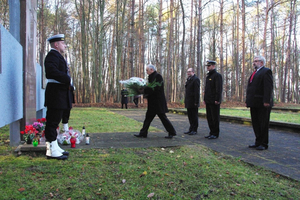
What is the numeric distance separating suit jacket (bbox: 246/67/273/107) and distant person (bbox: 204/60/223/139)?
1078 millimetres

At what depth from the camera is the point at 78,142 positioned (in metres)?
4.97

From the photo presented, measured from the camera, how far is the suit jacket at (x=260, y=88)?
5020 mm

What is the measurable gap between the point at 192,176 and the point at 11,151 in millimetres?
3282

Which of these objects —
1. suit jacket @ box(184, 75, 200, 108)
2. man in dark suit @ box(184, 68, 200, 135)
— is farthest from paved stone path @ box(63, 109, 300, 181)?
suit jacket @ box(184, 75, 200, 108)

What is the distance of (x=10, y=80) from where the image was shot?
167 inches

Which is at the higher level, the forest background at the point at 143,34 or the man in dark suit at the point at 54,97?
the forest background at the point at 143,34

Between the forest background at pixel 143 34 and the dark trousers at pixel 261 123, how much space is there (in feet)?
47.8

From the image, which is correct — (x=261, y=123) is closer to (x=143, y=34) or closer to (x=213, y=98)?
(x=213, y=98)

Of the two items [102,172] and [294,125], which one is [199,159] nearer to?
[102,172]

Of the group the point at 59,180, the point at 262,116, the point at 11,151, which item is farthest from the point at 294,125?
the point at 11,151

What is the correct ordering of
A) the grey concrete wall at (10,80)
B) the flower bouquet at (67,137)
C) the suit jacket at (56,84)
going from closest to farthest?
the suit jacket at (56,84) < the grey concrete wall at (10,80) < the flower bouquet at (67,137)

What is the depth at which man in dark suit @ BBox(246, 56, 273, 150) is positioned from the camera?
4992 mm

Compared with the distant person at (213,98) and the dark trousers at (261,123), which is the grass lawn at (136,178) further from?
the distant person at (213,98)

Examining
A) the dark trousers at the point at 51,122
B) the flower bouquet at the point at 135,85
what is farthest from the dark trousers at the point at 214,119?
the dark trousers at the point at 51,122
